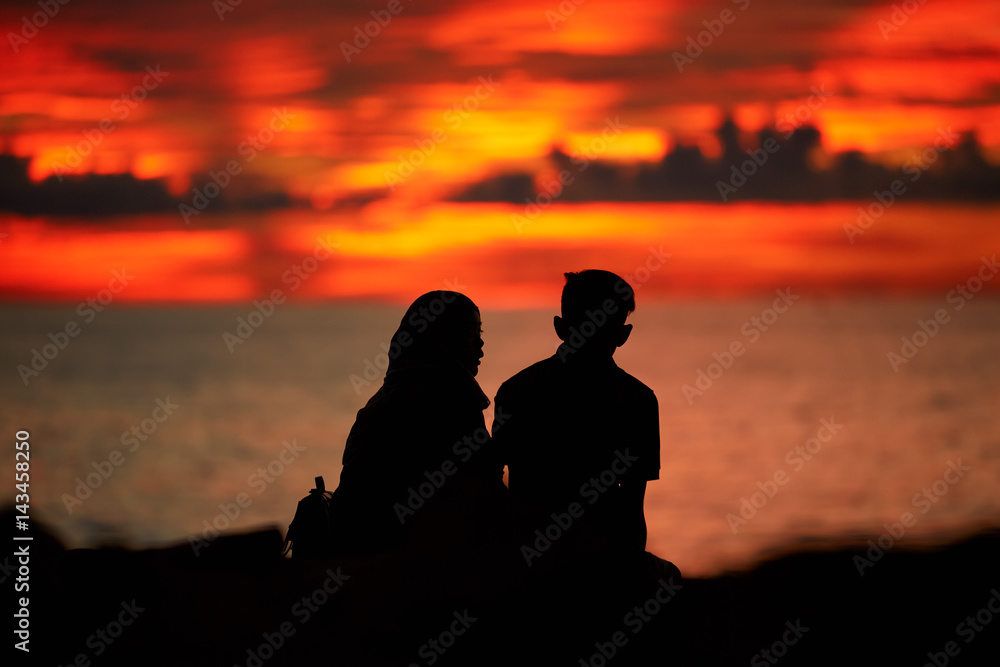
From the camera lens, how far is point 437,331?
5008 millimetres

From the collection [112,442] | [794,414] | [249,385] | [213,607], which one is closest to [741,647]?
[213,607]

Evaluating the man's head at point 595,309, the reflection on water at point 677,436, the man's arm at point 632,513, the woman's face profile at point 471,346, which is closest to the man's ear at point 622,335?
the man's head at point 595,309

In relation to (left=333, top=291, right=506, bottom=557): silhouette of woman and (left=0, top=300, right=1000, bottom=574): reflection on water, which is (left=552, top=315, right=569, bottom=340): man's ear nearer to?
(left=333, top=291, right=506, bottom=557): silhouette of woman

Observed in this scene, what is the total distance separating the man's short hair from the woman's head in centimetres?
97

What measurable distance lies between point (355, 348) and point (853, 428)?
208 feet

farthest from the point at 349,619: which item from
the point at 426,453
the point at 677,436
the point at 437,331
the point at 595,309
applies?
the point at 677,436

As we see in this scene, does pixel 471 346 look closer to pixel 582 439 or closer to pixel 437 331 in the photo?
pixel 437 331

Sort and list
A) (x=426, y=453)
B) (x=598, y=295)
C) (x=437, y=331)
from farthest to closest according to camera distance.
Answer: (x=437, y=331) < (x=426, y=453) < (x=598, y=295)

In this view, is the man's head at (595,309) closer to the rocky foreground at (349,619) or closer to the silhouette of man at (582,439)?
the silhouette of man at (582,439)

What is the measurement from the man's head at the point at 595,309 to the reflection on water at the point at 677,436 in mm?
13599

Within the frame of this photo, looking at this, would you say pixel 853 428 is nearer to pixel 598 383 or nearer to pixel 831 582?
pixel 831 582

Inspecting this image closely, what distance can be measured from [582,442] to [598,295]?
2.22 feet

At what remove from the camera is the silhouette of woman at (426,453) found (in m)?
4.39

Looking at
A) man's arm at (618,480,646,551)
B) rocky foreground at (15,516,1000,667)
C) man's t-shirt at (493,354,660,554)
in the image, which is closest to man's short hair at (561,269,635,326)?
man's t-shirt at (493,354,660,554)
